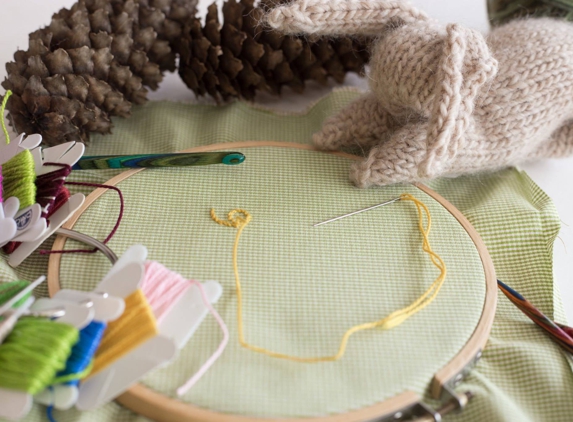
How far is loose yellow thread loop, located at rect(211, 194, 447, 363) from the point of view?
618 mm

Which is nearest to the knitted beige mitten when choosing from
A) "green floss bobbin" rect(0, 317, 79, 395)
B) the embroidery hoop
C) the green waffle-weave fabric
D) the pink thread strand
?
the green waffle-weave fabric

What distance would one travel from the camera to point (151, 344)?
1.81ft

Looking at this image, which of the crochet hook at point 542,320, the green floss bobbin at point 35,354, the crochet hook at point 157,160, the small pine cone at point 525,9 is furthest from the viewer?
the small pine cone at point 525,9

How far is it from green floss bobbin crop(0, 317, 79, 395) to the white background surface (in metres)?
0.59

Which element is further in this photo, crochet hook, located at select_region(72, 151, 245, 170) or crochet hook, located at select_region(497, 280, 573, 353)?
crochet hook, located at select_region(72, 151, 245, 170)

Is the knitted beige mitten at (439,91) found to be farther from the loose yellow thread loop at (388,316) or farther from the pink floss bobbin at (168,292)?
the pink floss bobbin at (168,292)

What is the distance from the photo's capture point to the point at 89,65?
2.76ft

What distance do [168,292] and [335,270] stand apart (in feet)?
0.65

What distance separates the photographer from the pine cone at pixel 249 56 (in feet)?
3.13

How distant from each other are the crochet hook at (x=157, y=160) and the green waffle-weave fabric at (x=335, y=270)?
0.05 feet

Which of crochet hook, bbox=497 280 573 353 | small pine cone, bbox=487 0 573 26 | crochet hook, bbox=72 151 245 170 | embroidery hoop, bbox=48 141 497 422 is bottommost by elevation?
crochet hook, bbox=497 280 573 353

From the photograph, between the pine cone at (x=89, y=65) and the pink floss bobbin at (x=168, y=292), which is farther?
the pine cone at (x=89, y=65)

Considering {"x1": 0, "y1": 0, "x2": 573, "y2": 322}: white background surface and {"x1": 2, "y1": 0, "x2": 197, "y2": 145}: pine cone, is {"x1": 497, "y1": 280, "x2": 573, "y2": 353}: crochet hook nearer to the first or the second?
{"x1": 0, "y1": 0, "x2": 573, "y2": 322}: white background surface

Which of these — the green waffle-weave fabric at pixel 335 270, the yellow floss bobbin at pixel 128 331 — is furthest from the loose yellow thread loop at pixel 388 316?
the yellow floss bobbin at pixel 128 331
